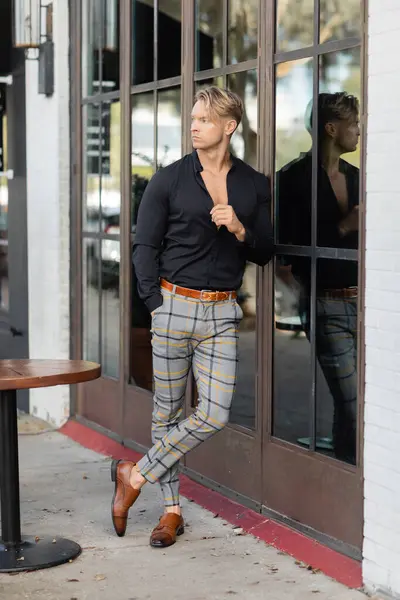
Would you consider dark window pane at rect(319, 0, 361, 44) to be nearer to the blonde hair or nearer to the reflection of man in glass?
the reflection of man in glass

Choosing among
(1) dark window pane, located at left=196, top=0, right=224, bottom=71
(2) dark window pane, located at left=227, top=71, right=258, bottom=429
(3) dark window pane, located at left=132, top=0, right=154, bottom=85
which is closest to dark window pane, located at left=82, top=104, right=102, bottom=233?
(3) dark window pane, located at left=132, top=0, right=154, bottom=85

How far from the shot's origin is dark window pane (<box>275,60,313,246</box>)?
517 cm

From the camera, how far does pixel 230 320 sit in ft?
16.6

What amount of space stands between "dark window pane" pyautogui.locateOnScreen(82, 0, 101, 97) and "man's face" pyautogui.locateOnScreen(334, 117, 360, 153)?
2.85 m

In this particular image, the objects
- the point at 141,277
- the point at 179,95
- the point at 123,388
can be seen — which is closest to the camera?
the point at 141,277

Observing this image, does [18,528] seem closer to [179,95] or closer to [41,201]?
[179,95]

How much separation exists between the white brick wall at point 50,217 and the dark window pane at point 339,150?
2995mm

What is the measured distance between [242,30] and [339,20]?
34.4 inches

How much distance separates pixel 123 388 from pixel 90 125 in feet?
5.60

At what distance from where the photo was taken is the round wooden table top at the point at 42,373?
→ 4746mm

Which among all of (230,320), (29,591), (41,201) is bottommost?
(29,591)

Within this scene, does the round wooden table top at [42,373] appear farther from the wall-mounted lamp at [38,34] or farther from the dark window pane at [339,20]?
the wall-mounted lamp at [38,34]

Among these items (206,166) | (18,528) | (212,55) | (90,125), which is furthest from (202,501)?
(90,125)

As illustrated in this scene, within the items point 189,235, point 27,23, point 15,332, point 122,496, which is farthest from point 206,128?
point 15,332
